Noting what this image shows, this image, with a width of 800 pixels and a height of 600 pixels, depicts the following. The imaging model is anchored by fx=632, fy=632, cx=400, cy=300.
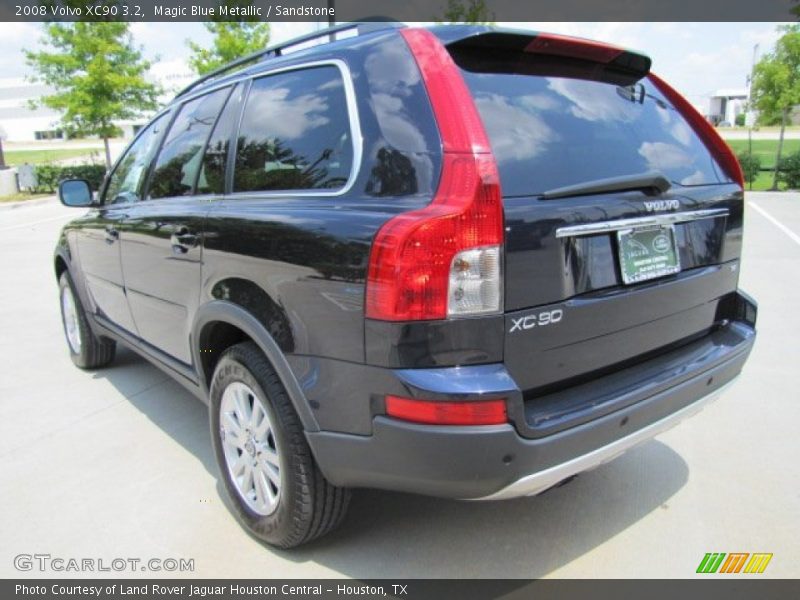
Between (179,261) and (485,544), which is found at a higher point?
(179,261)

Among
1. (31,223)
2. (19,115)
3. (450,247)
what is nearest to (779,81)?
(31,223)

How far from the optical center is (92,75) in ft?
65.0

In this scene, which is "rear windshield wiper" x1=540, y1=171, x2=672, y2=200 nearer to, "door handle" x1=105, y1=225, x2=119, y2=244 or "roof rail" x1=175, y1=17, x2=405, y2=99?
"roof rail" x1=175, y1=17, x2=405, y2=99

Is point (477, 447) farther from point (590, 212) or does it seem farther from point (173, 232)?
point (173, 232)

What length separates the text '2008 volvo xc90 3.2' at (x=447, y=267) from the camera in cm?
A: 187

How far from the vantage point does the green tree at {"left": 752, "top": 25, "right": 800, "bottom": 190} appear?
19828 millimetres

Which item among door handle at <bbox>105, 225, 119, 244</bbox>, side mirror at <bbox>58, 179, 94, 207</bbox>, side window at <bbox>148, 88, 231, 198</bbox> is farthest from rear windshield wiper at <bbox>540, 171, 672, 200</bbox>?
side mirror at <bbox>58, 179, 94, 207</bbox>

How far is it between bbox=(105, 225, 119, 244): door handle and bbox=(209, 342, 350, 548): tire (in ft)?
5.07

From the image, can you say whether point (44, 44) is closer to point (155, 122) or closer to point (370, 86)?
point (155, 122)

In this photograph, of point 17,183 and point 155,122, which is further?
point 17,183

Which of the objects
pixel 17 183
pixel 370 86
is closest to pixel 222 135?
pixel 370 86

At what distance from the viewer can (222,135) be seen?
290 centimetres

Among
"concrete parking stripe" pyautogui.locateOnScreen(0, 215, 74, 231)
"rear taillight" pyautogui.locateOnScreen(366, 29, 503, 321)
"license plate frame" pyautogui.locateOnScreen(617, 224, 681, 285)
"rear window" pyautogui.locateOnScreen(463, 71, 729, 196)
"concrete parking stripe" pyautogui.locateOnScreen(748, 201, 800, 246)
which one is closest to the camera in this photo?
"rear taillight" pyautogui.locateOnScreen(366, 29, 503, 321)

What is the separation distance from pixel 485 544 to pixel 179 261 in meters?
A: 1.87
